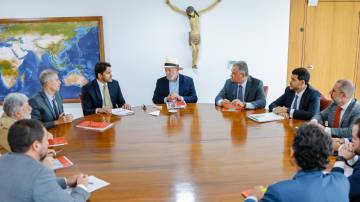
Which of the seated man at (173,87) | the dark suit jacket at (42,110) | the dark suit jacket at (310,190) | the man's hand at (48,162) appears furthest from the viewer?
the seated man at (173,87)

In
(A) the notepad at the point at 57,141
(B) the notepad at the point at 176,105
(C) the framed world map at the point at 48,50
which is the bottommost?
(A) the notepad at the point at 57,141

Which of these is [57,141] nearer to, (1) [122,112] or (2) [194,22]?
(1) [122,112]

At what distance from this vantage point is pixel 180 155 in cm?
237

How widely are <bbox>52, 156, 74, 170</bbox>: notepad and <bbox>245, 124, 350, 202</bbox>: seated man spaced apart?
1.33 meters

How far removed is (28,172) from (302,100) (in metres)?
2.77

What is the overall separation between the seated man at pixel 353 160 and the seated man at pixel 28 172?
139 cm

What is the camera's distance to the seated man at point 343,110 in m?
2.78

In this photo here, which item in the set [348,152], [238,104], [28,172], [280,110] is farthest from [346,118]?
[28,172]

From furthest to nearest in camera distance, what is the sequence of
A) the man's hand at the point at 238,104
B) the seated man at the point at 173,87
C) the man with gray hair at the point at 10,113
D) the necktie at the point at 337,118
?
the seated man at the point at 173,87, the man's hand at the point at 238,104, the necktie at the point at 337,118, the man with gray hair at the point at 10,113

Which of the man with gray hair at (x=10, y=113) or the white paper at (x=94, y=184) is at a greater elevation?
the man with gray hair at (x=10, y=113)

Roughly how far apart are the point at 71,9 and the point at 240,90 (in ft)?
8.51

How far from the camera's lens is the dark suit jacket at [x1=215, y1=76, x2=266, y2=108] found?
382 cm

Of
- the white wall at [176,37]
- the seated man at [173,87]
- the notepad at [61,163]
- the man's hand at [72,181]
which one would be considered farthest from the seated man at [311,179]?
the white wall at [176,37]

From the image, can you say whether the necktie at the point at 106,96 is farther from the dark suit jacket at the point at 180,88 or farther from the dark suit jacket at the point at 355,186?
the dark suit jacket at the point at 355,186
